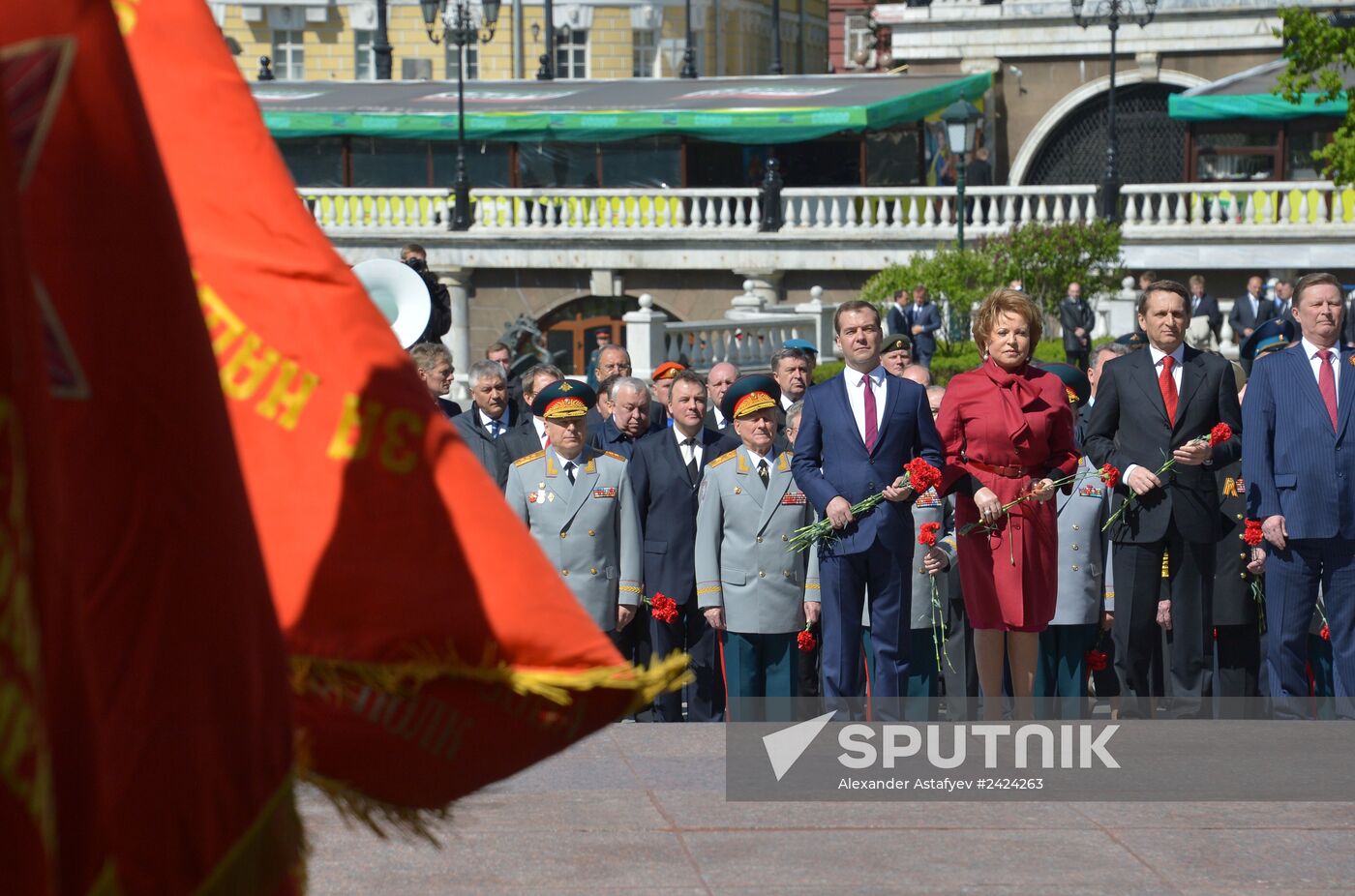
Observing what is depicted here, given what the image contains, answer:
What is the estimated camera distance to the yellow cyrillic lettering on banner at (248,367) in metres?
2.81

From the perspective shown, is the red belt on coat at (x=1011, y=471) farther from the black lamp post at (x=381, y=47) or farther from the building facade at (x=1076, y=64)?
the black lamp post at (x=381, y=47)

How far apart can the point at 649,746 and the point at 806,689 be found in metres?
2.14

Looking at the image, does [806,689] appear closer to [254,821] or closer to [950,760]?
[950,760]

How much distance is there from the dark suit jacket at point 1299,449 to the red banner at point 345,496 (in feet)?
21.5

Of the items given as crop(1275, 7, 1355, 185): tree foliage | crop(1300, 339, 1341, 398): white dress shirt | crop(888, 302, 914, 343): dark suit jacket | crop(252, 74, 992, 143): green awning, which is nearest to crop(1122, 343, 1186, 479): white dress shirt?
crop(1300, 339, 1341, 398): white dress shirt

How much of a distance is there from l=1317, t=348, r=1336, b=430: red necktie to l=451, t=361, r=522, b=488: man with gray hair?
4.20m

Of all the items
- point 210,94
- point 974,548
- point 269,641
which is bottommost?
point 974,548

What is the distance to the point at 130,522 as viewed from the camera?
7.18 feet

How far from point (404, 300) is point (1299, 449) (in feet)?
19.8

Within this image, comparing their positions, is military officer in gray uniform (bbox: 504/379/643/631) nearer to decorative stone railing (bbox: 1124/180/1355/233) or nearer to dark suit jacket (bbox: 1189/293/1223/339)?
dark suit jacket (bbox: 1189/293/1223/339)

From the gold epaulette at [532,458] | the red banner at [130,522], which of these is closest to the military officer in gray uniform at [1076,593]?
the gold epaulette at [532,458]

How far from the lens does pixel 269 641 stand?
2.35 meters

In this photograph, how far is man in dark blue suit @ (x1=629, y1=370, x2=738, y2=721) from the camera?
966 centimetres

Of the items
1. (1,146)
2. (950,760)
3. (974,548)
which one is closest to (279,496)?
(1,146)
